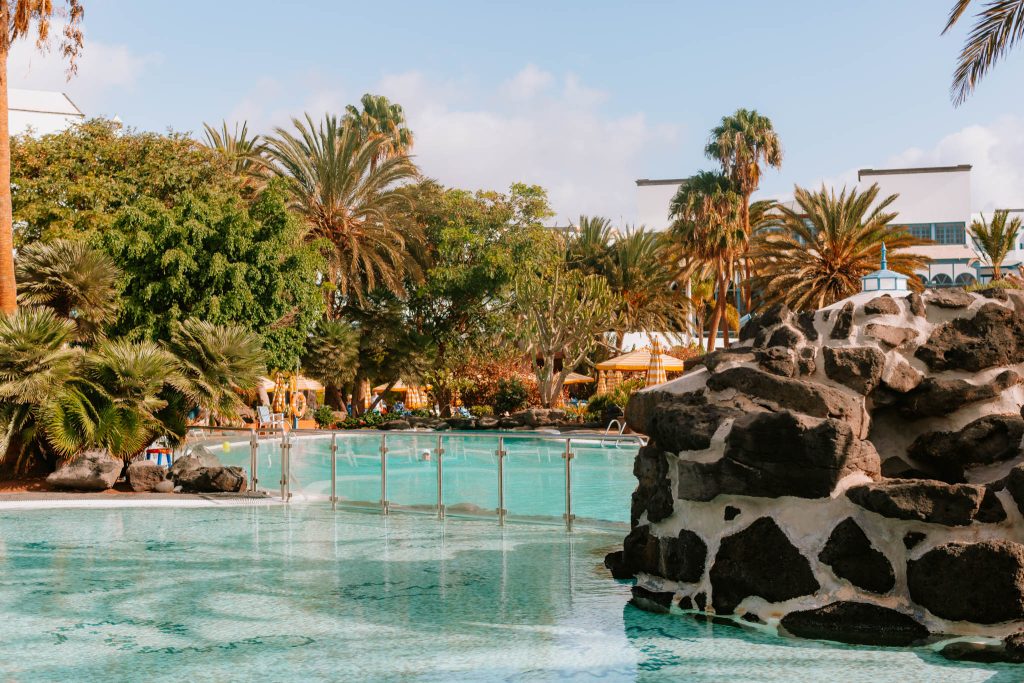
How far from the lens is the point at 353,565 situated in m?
9.50

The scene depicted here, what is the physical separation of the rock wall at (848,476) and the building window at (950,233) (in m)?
62.7

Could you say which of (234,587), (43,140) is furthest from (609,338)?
(234,587)

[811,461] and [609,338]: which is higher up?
[609,338]

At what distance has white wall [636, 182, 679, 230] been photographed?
72688 millimetres

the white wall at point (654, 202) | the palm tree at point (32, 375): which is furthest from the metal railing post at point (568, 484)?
the white wall at point (654, 202)

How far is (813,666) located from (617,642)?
4.15 feet

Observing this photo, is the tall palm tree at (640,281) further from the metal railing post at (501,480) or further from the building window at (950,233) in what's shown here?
the metal railing post at (501,480)

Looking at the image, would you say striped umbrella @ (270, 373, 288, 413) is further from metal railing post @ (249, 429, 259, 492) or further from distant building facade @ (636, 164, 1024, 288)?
distant building facade @ (636, 164, 1024, 288)

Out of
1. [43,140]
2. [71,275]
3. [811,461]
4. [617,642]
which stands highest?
[43,140]

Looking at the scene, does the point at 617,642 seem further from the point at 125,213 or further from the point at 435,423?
the point at 435,423

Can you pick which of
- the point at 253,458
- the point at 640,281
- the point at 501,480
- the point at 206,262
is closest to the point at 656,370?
the point at 640,281

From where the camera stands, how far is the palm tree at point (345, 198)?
36.5 meters

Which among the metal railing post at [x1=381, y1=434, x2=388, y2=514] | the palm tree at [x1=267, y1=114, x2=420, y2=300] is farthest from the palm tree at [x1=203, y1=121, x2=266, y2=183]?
the metal railing post at [x1=381, y1=434, x2=388, y2=514]

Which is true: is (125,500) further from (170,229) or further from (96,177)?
(96,177)
